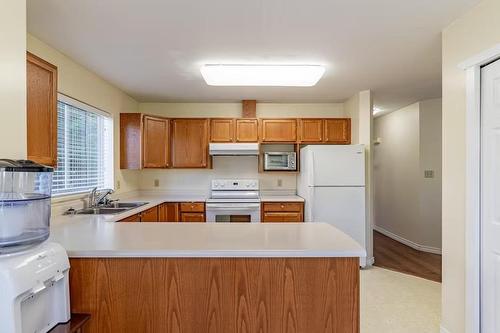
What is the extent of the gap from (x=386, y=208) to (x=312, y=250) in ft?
16.1

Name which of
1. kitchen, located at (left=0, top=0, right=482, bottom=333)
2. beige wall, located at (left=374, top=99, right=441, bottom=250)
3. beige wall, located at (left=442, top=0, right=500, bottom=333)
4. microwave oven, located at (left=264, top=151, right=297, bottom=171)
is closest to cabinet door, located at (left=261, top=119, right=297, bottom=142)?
kitchen, located at (left=0, top=0, right=482, bottom=333)

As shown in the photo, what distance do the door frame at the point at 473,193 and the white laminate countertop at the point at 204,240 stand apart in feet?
3.00

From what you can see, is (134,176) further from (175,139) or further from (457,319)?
(457,319)

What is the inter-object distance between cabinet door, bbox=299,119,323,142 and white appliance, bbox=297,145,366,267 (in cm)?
63

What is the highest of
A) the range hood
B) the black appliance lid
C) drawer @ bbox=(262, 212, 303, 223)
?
the range hood

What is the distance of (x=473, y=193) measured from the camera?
82.1 inches

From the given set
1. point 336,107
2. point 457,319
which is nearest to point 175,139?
point 336,107

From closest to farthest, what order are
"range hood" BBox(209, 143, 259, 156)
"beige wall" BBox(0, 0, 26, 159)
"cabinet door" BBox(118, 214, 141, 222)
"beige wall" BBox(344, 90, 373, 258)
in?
1. "beige wall" BBox(0, 0, 26, 159)
2. "cabinet door" BBox(118, 214, 141, 222)
3. "beige wall" BBox(344, 90, 373, 258)
4. "range hood" BBox(209, 143, 259, 156)

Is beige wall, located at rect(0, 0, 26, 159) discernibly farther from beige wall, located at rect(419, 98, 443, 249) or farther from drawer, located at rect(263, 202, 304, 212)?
beige wall, located at rect(419, 98, 443, 249)

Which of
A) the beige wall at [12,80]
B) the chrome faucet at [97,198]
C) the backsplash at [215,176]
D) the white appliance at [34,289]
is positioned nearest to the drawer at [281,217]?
the backsplash at [215,176]

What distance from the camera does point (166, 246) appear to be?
172cm

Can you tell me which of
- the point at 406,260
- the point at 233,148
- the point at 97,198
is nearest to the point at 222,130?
the point at 233,148

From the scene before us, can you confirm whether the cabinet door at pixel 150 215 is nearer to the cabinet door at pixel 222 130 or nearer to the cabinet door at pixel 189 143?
the cabinet door at pixel 189 143

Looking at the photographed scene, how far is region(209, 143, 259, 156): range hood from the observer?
4492 mm
